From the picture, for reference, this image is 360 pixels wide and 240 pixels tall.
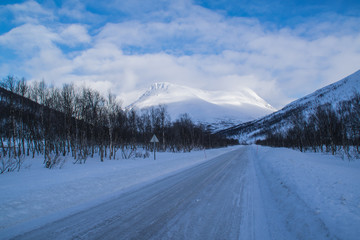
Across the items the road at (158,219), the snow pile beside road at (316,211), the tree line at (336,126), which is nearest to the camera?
the snow pile beside road at (316,211)

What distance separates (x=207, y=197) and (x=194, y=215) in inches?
63.7

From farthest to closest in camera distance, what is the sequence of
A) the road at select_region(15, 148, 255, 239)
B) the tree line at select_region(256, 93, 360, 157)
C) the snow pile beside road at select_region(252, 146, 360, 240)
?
the tree line at select_region(256, 93, 360, 157) → the road at select_region(15, 148, 255, 239) → the snow pile beside road at select_region(252, 146, 360, 240)

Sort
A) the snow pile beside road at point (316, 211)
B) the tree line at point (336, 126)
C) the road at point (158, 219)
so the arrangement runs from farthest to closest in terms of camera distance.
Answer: the tree line at point (336, 126)
the road at point (158, 219)
the snow pile beside road at point (316, 211)

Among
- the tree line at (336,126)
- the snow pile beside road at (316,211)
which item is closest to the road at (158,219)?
the snow pile beside road at (316,211)

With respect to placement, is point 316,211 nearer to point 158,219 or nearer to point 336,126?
point 158,219

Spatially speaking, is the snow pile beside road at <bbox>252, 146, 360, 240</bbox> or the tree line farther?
the tree line

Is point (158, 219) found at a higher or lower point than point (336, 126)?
lower

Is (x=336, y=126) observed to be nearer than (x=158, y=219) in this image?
No

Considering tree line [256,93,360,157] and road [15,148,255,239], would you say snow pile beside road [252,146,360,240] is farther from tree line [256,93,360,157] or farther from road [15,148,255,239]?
tree line [256,93,360,157]

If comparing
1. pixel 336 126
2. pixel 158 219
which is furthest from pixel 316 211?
pixel 336 126

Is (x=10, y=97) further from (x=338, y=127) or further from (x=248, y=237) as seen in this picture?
(x=338, y=127)

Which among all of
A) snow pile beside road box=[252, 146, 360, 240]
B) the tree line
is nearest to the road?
snow pile beside road box=[252, 146, 360, 240]

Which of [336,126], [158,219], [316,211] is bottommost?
[158,219]

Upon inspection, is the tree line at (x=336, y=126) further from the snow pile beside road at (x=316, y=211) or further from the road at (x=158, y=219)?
the road at (x=158, y=219)
